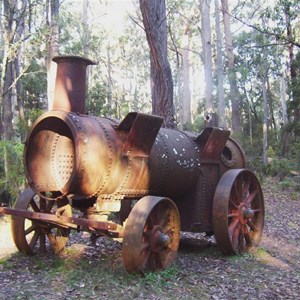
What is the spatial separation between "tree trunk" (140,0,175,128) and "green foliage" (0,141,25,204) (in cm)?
318

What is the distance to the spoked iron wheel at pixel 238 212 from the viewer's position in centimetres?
648

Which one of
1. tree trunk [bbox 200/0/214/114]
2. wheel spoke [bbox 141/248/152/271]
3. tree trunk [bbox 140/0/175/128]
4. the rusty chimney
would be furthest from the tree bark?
wheel spoke [bbox 141/248/152/271]

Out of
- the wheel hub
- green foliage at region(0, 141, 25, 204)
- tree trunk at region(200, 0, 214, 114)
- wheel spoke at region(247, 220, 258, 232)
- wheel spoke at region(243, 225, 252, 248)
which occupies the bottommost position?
wheel spoke at region(243, 225, 252, 248)

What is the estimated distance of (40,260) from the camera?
6.12m

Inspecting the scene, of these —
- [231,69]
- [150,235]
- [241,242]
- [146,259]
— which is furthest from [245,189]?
[231,69]

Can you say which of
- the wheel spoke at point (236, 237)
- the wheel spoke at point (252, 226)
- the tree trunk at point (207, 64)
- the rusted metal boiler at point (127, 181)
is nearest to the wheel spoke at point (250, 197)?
the rusted metal boiler at point (127, 181)

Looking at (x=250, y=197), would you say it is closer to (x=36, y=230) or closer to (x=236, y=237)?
(x=236, y=237)

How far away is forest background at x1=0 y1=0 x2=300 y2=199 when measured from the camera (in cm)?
1163

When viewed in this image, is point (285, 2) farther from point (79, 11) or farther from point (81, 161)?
point (79, 11)

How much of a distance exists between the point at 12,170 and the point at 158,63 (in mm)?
3954

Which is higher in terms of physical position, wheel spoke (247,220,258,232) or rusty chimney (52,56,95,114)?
rusty chimney (52,56,95,114)

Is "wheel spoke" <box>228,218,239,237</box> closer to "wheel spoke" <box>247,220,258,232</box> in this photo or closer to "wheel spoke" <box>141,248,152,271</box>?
"wheel spoke" <box>247,220,258,232</box>

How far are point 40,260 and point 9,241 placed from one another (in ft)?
4.74

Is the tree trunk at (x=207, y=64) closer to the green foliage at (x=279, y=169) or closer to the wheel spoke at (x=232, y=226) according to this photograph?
the green foliage at (x=279, y=169)
